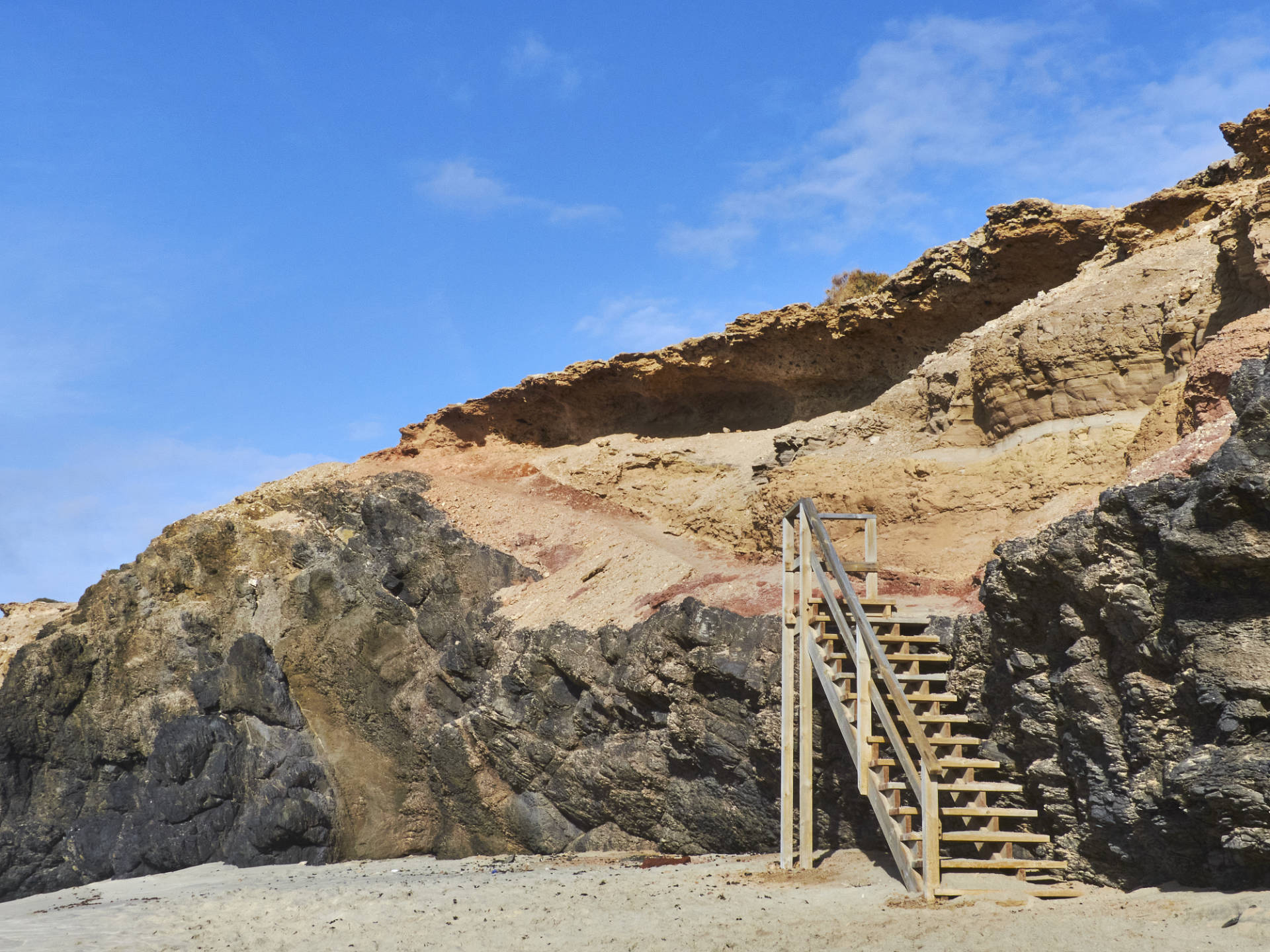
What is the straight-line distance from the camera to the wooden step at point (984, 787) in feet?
32.6

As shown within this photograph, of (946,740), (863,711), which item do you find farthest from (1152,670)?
(863,711)

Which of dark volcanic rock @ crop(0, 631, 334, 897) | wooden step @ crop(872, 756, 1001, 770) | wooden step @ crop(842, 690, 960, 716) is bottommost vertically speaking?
dark volcanic rock @ crop(0, 631, 334, 897)

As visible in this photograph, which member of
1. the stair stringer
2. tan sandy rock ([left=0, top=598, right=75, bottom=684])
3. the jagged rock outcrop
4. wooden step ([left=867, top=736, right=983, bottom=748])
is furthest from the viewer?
tan sandy rock ([left=0, top=598, right=75, bottom=684])

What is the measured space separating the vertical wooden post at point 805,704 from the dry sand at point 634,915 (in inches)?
13.6

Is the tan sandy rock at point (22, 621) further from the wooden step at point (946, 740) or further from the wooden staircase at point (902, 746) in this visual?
the wooden step at point (946, 740)

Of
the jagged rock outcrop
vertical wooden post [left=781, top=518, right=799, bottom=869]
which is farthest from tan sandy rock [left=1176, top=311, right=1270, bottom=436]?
the jagged rock outcrop

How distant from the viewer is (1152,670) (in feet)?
29.3

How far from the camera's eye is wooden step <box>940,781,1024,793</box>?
9922 mm

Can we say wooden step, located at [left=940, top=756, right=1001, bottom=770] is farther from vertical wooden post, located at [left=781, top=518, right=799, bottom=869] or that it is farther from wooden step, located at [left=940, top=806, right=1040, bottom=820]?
vertical wooden post, located at [left=781, top=518, right=799, bottom=869]

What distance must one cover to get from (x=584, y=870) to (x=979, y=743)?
5.20 m

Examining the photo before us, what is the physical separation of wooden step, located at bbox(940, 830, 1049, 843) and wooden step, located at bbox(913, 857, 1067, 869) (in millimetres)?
177

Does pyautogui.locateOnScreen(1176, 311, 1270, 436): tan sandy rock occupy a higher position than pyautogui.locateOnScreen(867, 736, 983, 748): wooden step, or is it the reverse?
pyautogui.locateOnScreen(1176, 311, 1270, 436): tan sandy rock

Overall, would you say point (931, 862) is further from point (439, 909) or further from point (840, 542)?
point (840, 542)

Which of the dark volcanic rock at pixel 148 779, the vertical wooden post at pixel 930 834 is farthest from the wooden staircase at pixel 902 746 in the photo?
the dark volcanic rock at pixel 148 779
